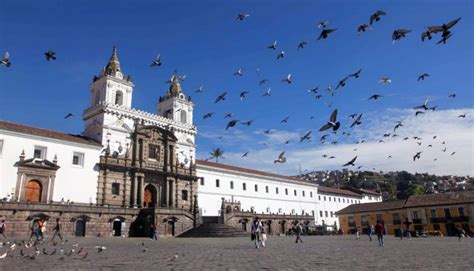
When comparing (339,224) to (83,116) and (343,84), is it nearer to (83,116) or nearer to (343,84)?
(83,116)

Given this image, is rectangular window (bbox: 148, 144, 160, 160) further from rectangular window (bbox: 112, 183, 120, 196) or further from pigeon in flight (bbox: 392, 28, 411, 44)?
pigeon in flight (bbox: 392, 28, 411, 44)

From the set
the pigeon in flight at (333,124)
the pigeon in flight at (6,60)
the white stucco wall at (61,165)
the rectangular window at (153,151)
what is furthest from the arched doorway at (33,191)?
the pigeon in flight at (333,124)

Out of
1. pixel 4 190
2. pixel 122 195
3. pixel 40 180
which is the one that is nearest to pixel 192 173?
pixel 122 195

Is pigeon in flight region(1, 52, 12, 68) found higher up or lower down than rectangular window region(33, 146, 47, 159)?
lower down

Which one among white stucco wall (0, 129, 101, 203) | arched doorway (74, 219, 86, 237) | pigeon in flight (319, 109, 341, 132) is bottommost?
arched doorway (74, 219, 86, 237)

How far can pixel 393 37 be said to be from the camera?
377 inches

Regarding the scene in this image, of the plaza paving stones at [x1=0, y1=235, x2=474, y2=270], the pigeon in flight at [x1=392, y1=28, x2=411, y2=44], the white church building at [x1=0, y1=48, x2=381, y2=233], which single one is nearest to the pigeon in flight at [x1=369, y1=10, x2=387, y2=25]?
the pigeon in flight at [x1=392, y1=28, x2=411, y2=44]

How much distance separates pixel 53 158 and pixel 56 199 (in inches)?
155

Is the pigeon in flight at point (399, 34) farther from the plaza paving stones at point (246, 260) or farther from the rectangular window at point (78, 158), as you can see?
the rectangular window at point (78, 158)

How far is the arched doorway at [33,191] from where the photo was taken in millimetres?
31972

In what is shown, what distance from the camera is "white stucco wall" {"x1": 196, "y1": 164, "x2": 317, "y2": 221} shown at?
50.0m

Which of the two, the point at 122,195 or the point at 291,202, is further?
the point at 291,202

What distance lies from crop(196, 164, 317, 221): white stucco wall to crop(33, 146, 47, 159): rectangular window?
66.0 feet

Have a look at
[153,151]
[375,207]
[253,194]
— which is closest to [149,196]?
[153,151]
